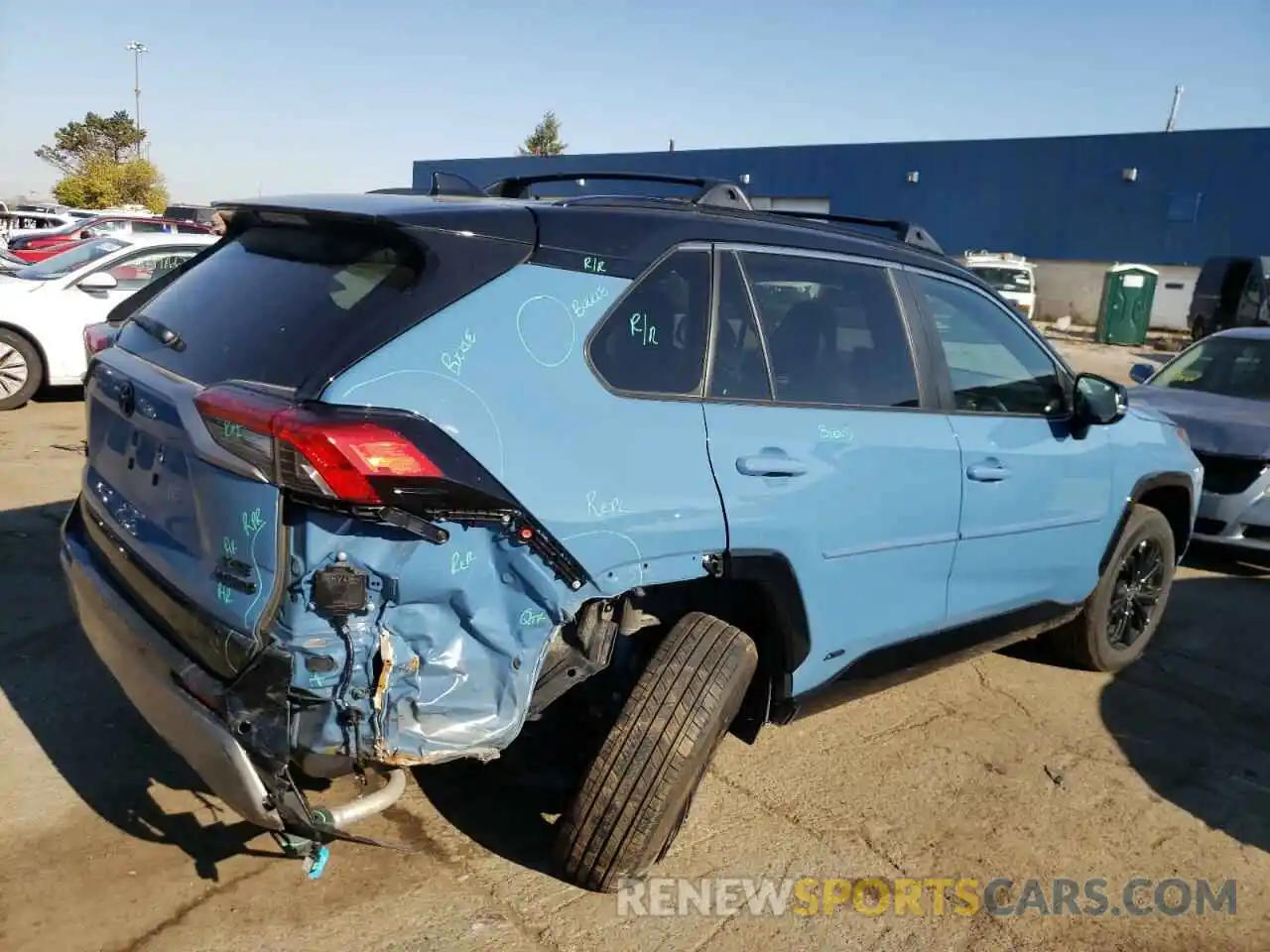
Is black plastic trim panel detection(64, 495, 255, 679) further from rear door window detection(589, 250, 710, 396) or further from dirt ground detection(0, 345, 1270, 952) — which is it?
rear door window detection(589, 250, 710, 396)

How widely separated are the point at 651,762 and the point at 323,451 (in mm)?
1250

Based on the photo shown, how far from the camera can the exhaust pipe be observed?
2420 mm

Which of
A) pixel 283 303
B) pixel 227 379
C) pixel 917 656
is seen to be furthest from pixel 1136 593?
pixel 227 379

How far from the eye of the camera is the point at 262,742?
235 centimetres

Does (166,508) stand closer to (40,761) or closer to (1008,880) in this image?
(40,761)

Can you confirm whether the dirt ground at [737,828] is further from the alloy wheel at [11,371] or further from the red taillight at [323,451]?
the alloy wheel at [11,371]

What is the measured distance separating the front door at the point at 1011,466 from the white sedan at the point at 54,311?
23.5 feet

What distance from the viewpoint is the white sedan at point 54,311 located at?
894 cm

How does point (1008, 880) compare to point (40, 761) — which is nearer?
point (1008, 880)

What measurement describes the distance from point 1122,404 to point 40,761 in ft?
14.3

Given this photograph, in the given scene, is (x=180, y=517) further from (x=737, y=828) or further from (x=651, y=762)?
(x=737, y=828)

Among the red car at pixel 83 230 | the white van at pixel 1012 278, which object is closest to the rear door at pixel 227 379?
the red car at pixel 83 230

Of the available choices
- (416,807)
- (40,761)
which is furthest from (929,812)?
(40,761)

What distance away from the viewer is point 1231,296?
70.8ft
